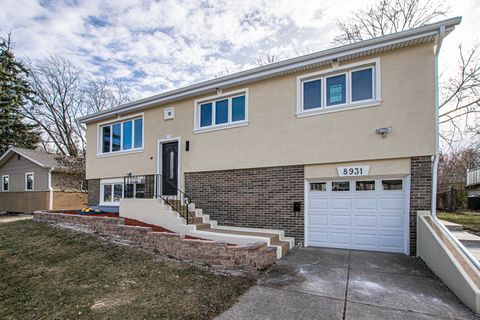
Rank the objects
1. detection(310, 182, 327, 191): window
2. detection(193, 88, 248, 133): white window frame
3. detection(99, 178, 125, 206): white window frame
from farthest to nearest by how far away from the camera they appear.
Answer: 1. detection(99, 178, 125, 206): white window frame
2. detection(193, 88, 248, 133): white window frame
3. detection(310, 182, 327, 191): window

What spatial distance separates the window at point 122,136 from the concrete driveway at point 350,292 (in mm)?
8042

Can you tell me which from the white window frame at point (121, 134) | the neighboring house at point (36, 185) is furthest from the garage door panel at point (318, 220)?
the neighboring house at point (36, 185)

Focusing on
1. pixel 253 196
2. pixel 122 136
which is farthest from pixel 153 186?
pixel 253 196

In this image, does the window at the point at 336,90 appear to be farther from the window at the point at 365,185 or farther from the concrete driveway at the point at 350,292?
the concrete driveway at the point at 350,292

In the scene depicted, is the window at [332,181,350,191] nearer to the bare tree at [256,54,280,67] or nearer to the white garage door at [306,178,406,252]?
the white garage door at [306,178,406,252]

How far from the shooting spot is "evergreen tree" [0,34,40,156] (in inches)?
787

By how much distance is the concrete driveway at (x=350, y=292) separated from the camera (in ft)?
12.1

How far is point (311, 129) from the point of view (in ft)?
24.3

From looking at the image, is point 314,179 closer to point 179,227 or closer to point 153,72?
point 179,227

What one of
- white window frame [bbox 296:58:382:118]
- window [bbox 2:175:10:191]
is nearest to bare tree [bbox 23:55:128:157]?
window [bbox 2:175:10:191]

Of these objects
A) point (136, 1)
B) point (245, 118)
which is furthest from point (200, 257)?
point (136, 1)

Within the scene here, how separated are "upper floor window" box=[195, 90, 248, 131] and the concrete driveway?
15.8 ft

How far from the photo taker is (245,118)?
27.9 feet

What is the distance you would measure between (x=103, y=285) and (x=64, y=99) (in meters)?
27.3
